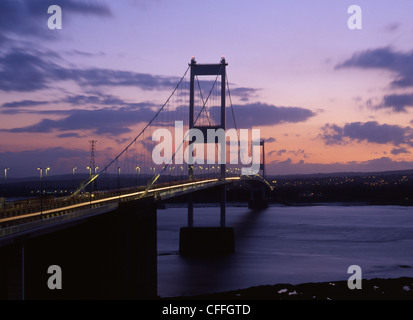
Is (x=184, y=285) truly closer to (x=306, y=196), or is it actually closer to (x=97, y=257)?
(x=97, y=257)

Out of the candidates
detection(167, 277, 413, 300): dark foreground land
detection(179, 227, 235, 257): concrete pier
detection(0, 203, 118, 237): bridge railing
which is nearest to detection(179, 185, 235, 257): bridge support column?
detection(179, 227, 235, 257): concrete pier

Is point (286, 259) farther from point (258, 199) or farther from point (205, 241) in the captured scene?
point (258, 199)

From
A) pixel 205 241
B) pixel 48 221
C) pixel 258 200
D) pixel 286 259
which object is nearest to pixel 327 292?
pixel 286 259

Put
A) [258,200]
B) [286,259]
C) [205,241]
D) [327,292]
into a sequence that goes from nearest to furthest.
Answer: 1. [327,292]
2. [286,259]
3. [205,241]
4. [258,200]

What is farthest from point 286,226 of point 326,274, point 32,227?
point 32,227

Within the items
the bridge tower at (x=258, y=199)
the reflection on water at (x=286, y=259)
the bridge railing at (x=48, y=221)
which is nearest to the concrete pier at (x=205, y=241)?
the reflection on water at (x=286, y=259)

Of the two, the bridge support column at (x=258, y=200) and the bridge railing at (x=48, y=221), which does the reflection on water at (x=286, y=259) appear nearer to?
the bridge railing at (x=48, y=221)

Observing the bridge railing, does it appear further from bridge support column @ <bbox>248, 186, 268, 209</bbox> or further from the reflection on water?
bridge support column @ <bbox>248, 186, 268, 209</bbox>
